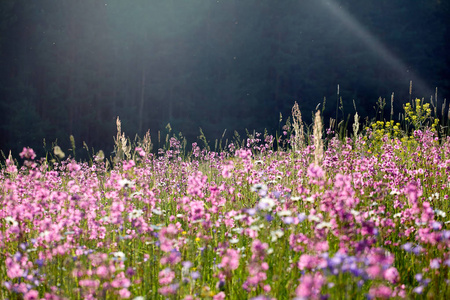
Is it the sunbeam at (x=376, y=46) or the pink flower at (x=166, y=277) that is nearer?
the pink flower at (x=166, y=277)

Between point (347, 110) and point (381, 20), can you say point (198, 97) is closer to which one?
point (347, 110)

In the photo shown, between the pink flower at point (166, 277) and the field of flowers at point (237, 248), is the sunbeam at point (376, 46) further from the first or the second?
the pink flower at point (166, 277)

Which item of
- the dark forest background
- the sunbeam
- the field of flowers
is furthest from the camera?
the sunbeam

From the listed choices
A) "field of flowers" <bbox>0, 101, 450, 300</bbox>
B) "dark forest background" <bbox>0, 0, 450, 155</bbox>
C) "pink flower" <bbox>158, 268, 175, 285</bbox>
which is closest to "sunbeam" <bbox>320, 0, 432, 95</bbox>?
"dark forest background" <bbox>0, 0, 450, 155</bbox>

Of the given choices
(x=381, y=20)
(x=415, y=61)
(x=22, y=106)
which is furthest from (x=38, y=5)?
(x=415, y=61)

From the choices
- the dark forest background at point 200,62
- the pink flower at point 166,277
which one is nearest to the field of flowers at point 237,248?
the pink flower at point 166,277

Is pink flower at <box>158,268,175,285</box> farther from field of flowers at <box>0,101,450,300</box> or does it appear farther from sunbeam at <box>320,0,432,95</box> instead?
sunbeam at <box>320,0,432,95</box>

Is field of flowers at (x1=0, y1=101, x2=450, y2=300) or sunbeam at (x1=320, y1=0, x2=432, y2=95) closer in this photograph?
field of flowers at (x1=0, y1=101, x2=450, y2=300)

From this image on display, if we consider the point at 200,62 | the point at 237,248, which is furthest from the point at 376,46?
the point at 237,248

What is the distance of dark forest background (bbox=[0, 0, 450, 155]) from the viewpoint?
11227mm

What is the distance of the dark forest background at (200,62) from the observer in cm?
1123

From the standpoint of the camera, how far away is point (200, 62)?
12219mm

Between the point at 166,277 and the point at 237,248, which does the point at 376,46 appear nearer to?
the point at 237,248

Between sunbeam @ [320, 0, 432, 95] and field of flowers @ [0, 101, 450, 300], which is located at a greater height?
sunbeam @ [320, 0, 432, 95]
